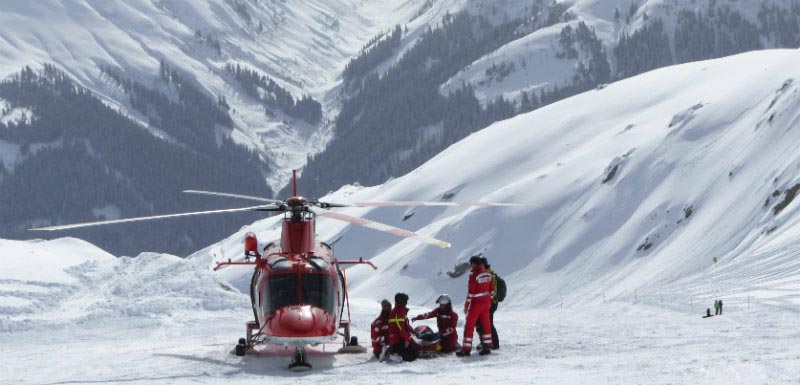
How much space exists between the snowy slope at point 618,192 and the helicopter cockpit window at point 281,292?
12.2m

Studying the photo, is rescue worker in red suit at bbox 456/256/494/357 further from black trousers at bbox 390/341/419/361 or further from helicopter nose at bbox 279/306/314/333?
helicopter nose at bbox 279/306/314/333

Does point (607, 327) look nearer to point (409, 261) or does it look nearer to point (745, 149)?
point (745, 149)

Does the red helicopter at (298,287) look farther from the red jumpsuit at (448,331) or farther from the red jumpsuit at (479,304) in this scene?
the red jumpsuit at (448,331)

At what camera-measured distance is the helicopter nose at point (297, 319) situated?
1858 centimetres

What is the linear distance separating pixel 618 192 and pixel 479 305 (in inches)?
2113

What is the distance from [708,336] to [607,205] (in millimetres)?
51930

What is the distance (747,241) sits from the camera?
146 feet

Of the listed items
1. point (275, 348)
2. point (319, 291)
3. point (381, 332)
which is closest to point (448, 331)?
point (381, 332)

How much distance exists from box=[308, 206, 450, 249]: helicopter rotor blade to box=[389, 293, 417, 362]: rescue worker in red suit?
148cm

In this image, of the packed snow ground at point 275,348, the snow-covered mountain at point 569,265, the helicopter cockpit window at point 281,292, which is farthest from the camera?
the helicopter cockpit window at point 281,292

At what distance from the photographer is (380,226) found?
685 inches

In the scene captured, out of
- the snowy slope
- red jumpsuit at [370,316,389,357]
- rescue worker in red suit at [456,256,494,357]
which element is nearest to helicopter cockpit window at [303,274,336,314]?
red jumpsuit at [370,316,389,357]

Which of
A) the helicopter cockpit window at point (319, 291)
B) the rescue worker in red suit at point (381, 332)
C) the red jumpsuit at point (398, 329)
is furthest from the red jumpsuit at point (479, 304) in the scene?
the helicopter cockpit window at point (319, 291)

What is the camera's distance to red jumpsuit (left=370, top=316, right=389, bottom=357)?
758 inches
